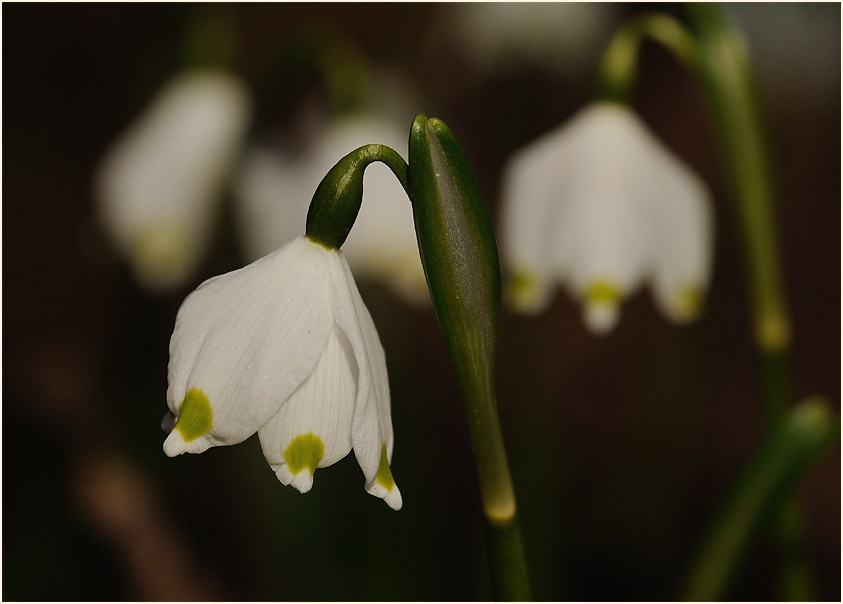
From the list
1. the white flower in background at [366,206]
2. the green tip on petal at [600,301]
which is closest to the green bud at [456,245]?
the green tip on petal at [600,301]

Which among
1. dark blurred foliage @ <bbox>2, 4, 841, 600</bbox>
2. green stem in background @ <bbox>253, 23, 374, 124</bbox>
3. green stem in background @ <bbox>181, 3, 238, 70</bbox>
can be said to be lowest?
dark blurred foliage @ <bbox>2, 4, 841, 600</bbox>

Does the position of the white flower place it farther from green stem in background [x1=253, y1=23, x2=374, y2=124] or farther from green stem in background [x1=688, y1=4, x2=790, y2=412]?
green stem in background [x1=253, y1=23, x2=374, y2=124]

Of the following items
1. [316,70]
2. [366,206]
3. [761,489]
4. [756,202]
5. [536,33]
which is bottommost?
[761,489]

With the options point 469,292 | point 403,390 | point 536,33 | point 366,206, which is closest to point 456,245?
point 469,292

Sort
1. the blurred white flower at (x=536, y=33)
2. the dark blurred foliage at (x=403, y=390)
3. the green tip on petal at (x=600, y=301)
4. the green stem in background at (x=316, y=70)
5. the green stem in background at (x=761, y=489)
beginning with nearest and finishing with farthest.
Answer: the green stem in background at (x=761, y=489), the green tip on petal at (x=600, y=301), the green stem in background at (x=316, y=70), the dark blurred foliage at (x=403, y=390), the blurred white flower at (x=536, y=33)

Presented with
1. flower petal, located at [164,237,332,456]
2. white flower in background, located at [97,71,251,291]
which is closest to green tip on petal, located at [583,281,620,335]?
flower petal, located at [164,237,332,456]

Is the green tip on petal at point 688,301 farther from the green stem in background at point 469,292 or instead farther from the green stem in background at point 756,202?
the green stem in background at point 469,292

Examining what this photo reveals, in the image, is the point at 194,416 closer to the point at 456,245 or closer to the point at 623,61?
the point at 456,245
